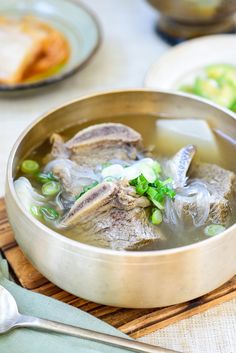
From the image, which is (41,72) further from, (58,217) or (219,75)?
(58,217)

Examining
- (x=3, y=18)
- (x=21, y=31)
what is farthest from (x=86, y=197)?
(x=3, y=18)

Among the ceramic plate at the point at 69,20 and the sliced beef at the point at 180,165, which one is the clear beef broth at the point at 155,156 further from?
the ceramic plate at the point at 69,20

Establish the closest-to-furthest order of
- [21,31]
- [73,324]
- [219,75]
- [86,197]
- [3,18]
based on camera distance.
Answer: [73,324] < [86,197] < [219,75] < [21,31] < [3,18]

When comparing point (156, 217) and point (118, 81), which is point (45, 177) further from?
point (118, 81)

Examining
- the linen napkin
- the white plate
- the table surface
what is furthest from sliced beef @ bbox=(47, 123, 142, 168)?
the white plate

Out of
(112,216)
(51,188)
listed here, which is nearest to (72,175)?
(51,188)

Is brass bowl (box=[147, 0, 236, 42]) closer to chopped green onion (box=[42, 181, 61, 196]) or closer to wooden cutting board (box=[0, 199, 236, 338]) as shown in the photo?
chopped green onion (box=[42, 181, 61, 196])

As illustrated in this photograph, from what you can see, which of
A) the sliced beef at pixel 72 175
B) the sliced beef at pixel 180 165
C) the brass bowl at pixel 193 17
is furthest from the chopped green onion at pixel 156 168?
the brass bowl at pixel 193 17
